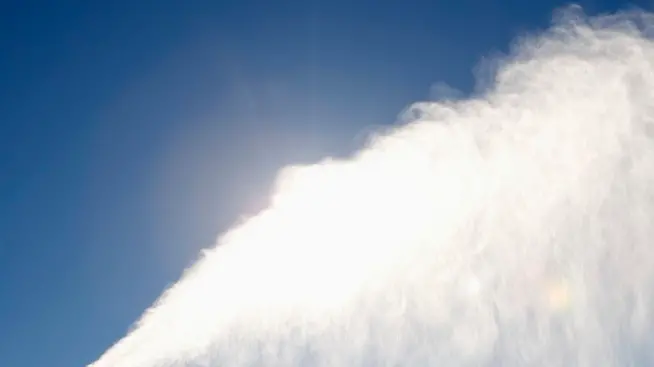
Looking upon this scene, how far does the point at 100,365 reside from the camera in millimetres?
60688

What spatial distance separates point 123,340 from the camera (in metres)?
64.8

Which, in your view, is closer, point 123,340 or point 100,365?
point 100,365

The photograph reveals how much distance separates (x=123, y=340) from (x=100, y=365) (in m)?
4.93
